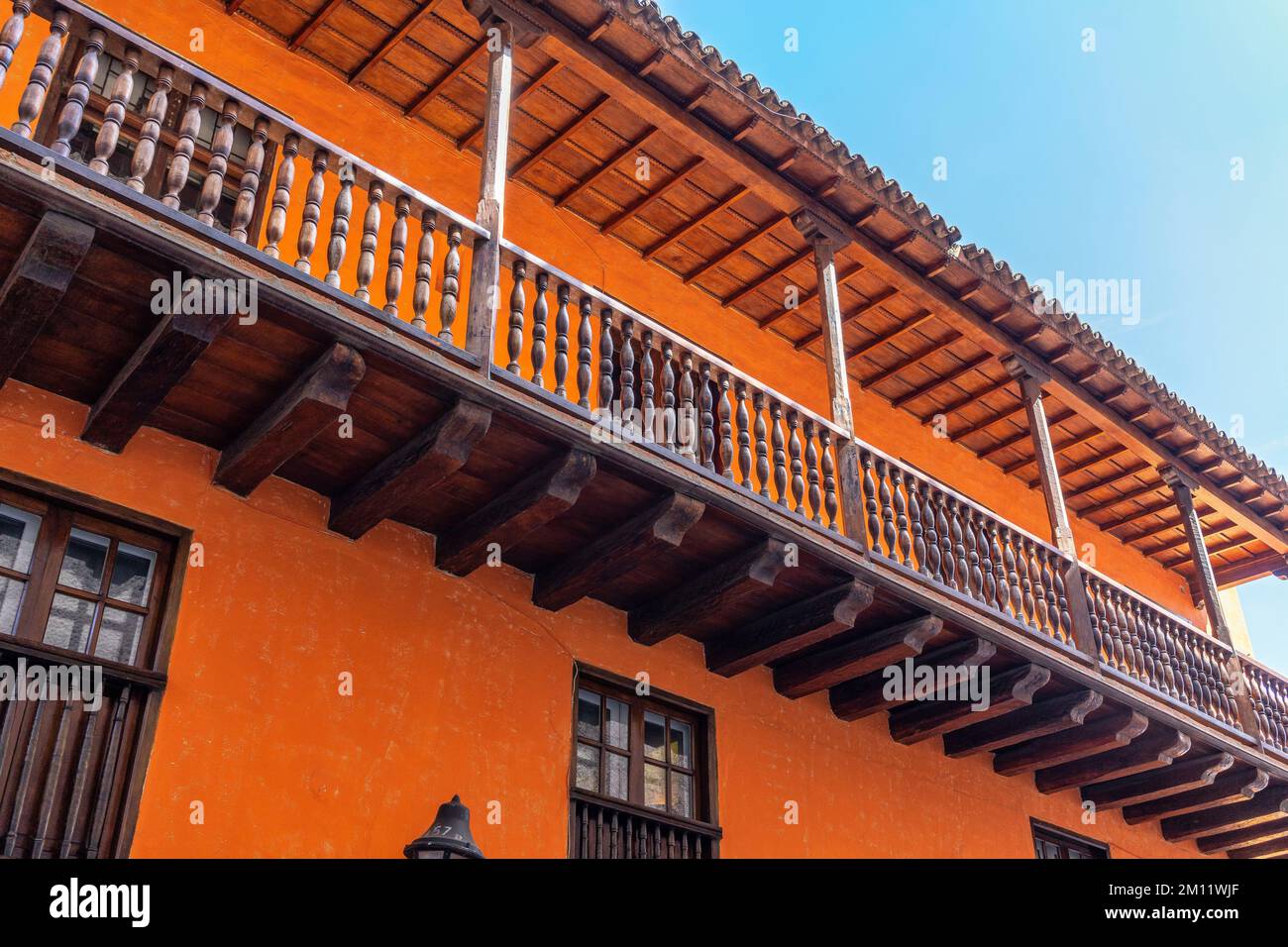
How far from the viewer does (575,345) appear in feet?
34.8

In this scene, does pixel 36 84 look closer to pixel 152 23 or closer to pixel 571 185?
pixel 152 23

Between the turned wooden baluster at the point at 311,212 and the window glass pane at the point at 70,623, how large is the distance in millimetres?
1920

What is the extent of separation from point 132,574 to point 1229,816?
9659mm

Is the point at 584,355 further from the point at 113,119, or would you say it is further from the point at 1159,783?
the point at 1159,783

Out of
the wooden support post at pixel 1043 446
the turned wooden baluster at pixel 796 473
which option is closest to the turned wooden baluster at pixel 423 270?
the turned wooden baluster at pixel 796 473

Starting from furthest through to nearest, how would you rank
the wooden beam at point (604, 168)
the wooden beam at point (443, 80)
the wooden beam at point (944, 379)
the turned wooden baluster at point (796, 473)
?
the wooden beam at point (944, 379) < the wooden beam at point (604, 168) < the wooden beam at point (443, 80) < the turned wooden baluster at point (796, 473)

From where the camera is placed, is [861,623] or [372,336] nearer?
[372,336]

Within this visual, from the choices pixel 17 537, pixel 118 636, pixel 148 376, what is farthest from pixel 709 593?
pixel 17 537

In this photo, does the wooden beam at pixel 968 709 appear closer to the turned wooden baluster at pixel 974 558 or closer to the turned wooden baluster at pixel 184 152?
the turned wooden baluster at pixel 974 558

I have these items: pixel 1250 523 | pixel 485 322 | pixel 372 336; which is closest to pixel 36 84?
pixel 372 336

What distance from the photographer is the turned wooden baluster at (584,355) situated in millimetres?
6844
